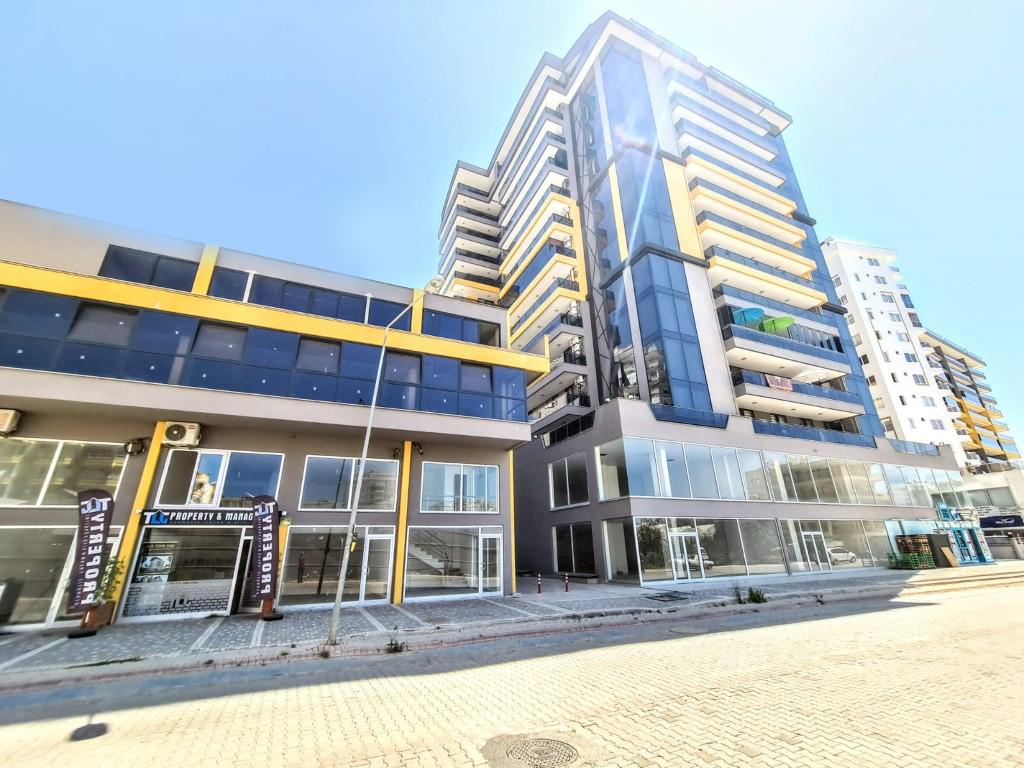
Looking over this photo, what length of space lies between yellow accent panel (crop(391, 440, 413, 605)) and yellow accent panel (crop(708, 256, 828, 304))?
2805cm

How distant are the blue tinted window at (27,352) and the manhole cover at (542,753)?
17.3 metres

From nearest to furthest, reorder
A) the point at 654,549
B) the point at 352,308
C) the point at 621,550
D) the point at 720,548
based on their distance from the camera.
Result: 1. the point at 352,308
2. the point at 654,549
3. the point at 621,550
4. the point at 720,548

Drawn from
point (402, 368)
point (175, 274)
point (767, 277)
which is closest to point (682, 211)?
point (767, 277)

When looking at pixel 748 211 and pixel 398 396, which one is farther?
pixel 748 211

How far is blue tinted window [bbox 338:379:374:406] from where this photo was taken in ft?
53.6

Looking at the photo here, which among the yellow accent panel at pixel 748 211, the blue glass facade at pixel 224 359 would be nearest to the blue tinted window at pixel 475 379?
the blue glass facade at pixel 224 359

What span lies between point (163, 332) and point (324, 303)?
214 inches

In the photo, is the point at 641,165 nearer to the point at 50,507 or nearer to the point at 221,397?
the point at 221,397

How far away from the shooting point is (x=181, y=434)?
14570 millimetres

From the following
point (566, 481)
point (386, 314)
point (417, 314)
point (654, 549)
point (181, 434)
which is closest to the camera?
point (181, 434)

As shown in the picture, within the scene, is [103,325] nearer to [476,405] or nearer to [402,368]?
[402,368]

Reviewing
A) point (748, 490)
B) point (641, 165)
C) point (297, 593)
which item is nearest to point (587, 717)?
point (297, 593)

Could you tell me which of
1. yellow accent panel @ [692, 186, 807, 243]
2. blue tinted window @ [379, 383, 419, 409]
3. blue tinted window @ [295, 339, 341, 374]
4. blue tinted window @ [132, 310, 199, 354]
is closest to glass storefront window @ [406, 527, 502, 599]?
blue tinted window @ [379, 383, 419, 409]

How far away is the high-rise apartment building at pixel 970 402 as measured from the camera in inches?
2534
